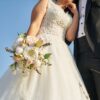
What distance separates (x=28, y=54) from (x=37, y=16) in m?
0.73

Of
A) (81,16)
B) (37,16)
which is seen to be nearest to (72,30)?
(81,16)

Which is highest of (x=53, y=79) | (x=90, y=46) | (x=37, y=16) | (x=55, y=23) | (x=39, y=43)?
(x=37, y=16)

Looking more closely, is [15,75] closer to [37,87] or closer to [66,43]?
[37,87]

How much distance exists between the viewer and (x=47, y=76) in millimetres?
4523

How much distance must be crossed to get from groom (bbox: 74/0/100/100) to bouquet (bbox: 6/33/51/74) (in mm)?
578

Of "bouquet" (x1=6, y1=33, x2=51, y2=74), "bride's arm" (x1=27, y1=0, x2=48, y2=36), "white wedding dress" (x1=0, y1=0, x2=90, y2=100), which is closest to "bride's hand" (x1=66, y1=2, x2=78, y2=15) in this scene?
"white wedding dress" (x1=0, y1=0, x2=90, y2=100)

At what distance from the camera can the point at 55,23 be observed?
506cm

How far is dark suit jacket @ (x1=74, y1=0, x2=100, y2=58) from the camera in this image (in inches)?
191

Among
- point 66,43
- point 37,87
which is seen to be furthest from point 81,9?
point 37,87

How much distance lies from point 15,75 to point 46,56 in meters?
0.42

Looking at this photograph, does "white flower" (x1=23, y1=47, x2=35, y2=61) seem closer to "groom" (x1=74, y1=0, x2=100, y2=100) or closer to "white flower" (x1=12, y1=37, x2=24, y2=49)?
"white flower" (x1=12, y1=37, x2=24, y2=49)

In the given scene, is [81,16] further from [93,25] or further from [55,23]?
[55,23]

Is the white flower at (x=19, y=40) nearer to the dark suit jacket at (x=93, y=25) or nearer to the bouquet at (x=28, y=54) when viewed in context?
the bouquet at (x=28, y=54)

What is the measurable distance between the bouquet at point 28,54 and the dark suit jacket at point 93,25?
2.01 ft
